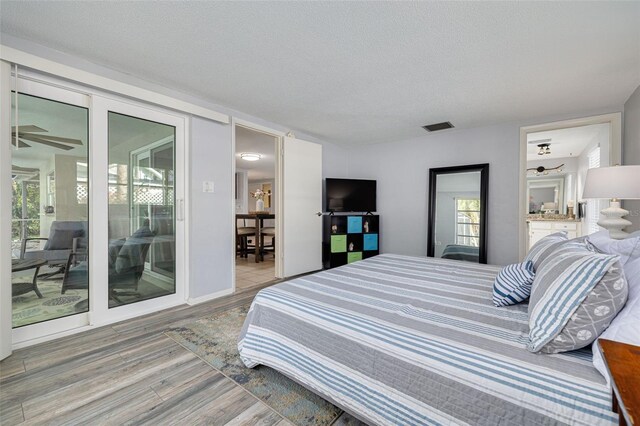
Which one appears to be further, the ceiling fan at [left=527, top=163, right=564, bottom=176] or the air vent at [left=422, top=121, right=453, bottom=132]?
the ceiling fan at [left=527, top=163, right=564, bottom=176]

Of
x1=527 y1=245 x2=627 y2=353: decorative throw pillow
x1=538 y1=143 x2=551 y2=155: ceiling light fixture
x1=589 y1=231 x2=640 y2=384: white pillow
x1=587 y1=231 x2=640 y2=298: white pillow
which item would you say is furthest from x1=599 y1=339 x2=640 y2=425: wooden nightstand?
x1=538 y1=143 x2=551 y2=155: ceiling light fixture

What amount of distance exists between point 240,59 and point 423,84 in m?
1.78

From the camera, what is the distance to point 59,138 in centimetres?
233

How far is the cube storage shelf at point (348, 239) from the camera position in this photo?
4817 millimetres

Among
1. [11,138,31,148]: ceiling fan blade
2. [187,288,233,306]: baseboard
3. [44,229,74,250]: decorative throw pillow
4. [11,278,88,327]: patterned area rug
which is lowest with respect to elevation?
[187,288,233,306]: baseboard

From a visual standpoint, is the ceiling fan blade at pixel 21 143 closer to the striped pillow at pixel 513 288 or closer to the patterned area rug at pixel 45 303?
the patterned area rug at pixel 45 303

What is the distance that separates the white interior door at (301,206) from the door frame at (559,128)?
299 cm

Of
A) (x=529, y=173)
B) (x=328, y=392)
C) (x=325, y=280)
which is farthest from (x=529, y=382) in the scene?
(x=529, y=173)

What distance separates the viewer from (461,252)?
434cm

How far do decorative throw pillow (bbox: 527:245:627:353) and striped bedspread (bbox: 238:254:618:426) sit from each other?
6 cm

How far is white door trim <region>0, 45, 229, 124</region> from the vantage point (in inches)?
78.1

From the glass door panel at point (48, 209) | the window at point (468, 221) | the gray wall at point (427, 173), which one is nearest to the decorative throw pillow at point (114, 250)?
the glass door panel at point (48, 209)

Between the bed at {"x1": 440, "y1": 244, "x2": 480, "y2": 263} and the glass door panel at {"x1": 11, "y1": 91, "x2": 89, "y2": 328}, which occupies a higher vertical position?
Answer: the glass door panel at {"x1": 11, "y1": 91, "x2": 89, "y2": 328}

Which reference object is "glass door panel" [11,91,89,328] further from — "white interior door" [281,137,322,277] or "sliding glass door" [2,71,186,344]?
"white interior door" [281,137,322,277]
